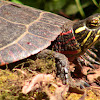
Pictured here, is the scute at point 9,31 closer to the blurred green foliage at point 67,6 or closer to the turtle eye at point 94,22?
the turtle eye at point 94,22

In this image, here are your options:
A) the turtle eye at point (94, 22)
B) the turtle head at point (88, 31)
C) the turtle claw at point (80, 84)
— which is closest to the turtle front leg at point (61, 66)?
the turtle claw at point (80, 84)

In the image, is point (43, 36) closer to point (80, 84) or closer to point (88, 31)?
point (88, 31)

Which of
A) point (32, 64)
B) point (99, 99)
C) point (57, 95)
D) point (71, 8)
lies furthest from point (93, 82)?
point (71, 8)

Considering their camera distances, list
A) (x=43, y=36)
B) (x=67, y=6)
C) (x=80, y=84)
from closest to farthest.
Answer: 1. (x=80, y=84)
2. (x=43, y=36)
3. (x=67, y=6)

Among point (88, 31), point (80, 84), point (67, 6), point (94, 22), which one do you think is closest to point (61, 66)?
point (80, 84)

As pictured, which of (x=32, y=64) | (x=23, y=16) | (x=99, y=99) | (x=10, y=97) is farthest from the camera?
(x=23, y=16)

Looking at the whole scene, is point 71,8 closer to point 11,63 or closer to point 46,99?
point 11,63

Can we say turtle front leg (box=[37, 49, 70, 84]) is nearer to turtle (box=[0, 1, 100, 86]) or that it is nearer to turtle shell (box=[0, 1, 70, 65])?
turtle (box=[0, 1, 100, 86])

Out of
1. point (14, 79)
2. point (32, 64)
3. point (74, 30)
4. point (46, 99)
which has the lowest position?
point (46, 99)
